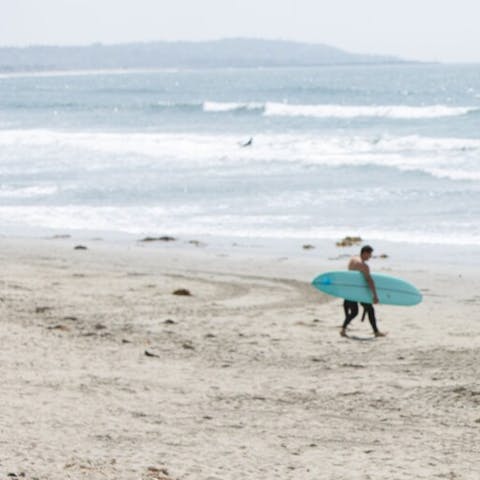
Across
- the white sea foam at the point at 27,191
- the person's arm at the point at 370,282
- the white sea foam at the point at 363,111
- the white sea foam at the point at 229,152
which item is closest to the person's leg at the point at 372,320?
the person's arm at the point at 370,282

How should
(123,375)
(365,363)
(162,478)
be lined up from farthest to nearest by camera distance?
(365,363) < (123,375) < (162,478)

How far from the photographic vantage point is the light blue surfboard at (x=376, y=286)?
15.1 m

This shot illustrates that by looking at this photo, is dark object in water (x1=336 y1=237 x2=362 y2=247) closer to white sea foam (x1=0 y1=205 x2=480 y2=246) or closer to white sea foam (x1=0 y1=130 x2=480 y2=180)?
white sea foam (x1=0 y1=205 x2=480 y2=246)

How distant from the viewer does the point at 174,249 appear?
22.1 metres

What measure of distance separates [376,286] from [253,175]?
2029 cm

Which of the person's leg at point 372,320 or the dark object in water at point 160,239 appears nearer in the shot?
the person's leg at point 372,320

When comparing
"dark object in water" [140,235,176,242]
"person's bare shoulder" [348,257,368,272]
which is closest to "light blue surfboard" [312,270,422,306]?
Answer: "person's bare shoulder" [348,257,368,272]

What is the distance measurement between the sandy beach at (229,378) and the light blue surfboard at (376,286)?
0.23 meters

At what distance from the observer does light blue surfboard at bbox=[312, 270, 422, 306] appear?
1505 centimetres

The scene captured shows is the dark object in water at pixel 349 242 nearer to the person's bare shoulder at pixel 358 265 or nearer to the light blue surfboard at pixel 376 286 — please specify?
the light blue surfboard at pixel 376 286

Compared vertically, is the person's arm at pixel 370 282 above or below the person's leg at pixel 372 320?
above

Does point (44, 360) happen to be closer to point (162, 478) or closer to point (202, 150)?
point (162, 478)

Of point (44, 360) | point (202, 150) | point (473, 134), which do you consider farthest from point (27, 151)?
point (44, 360)

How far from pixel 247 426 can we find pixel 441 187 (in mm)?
21794
